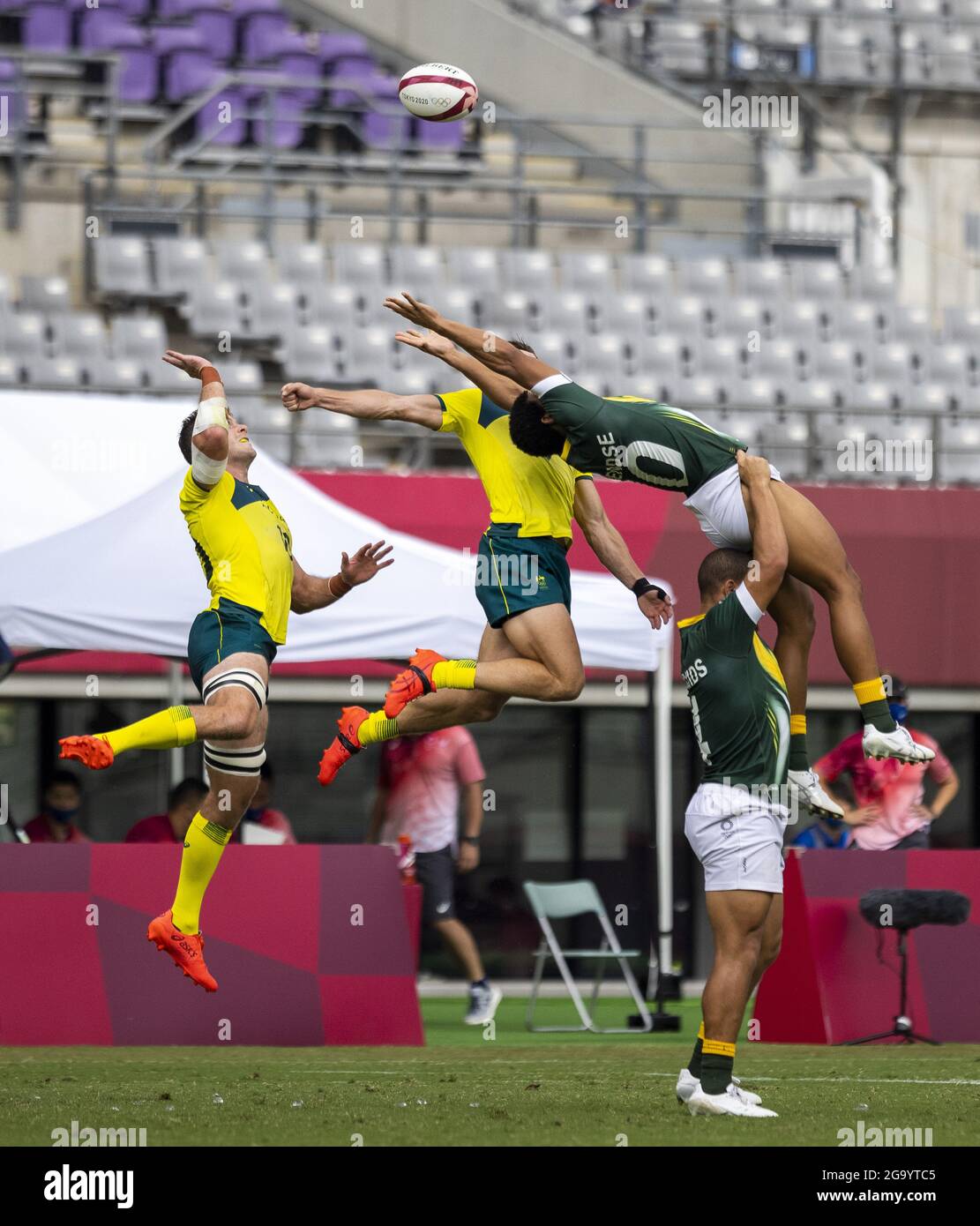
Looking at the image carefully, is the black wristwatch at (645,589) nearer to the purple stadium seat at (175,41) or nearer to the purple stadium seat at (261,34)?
the purple stadium seat at (175,41)

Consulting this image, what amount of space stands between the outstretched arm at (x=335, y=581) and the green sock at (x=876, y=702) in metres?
2.42

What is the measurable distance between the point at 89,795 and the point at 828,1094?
30.5ft

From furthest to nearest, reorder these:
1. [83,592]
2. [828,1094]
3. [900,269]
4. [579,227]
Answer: [900,269]
[579,227]
[83,592]
[828,1094]

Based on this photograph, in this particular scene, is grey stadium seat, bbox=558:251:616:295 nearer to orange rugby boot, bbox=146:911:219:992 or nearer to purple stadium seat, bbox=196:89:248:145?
purple stadium seat, bbox=196:89:248:145

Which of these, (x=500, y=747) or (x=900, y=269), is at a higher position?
(x=900, y=269)

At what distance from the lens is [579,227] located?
68.0ft

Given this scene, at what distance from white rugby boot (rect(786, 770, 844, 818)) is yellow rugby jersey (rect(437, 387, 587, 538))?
5.16 feet

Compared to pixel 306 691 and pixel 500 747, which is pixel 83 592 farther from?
pixel 500 747

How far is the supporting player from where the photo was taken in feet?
22.9

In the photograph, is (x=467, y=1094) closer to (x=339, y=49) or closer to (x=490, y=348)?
(x=490, y=348)

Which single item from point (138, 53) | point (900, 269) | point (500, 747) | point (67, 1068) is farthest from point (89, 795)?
point (900, 269)

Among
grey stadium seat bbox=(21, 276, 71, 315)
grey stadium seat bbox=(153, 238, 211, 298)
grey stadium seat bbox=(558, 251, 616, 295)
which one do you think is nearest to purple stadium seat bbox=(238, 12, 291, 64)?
grey stadium seat bbox=(153, 238, 211, 298)

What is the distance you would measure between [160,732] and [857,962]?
14.4 feet

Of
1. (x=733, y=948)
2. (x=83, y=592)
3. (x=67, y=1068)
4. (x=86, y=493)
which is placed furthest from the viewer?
(x=86, y=493)
